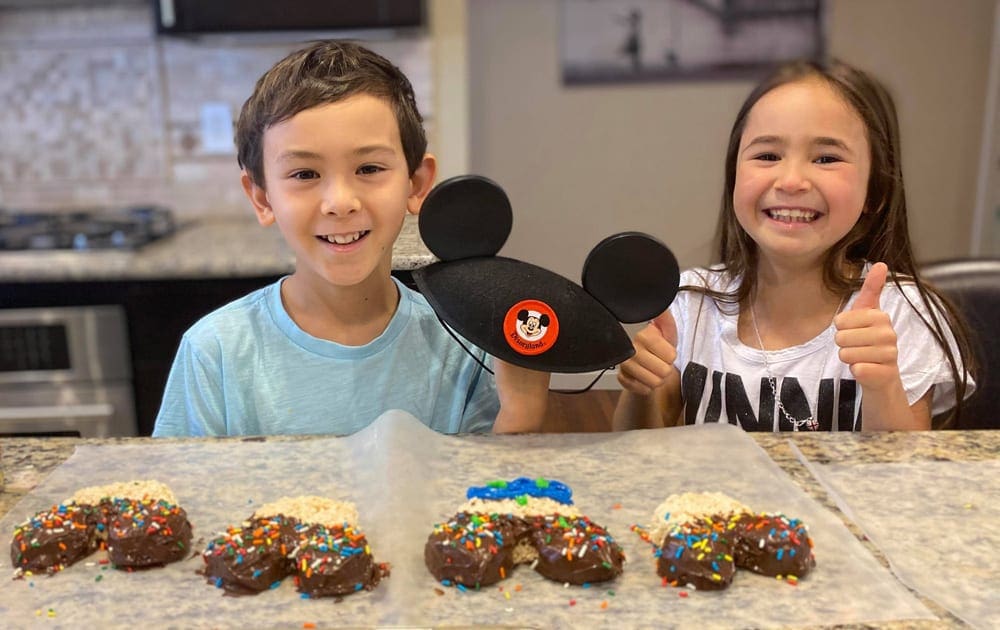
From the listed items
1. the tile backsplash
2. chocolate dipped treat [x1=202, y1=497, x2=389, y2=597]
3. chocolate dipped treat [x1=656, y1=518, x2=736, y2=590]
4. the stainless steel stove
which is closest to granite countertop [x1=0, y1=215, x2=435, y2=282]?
the stainless steel stove

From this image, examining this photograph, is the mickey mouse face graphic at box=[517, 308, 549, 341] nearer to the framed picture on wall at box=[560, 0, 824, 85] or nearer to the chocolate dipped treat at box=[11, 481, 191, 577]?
the chocolate dipped treat at box=[11, 481, 191, 577]

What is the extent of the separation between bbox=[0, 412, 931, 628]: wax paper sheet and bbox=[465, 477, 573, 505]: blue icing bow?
2cm

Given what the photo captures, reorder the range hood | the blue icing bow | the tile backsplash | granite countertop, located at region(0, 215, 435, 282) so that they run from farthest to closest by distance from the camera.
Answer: the tile backsplash → the range hood → granite countertop, located at region(0, 215, 435, 282) → the blue icing bow

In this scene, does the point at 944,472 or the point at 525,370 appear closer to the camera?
the point at 944,472

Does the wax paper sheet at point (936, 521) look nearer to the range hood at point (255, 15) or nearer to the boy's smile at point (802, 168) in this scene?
the boy's smile at point (802, 168)

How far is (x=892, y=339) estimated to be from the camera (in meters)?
0.90

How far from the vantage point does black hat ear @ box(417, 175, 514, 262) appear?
2.55ft

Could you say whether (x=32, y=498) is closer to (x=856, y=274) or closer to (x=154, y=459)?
(x=154, y=459)

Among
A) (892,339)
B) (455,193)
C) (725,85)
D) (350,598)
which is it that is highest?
(725,85)

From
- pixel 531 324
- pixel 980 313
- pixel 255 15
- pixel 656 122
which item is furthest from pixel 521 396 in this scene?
pixel 656 122

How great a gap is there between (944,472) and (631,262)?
13.4 inches

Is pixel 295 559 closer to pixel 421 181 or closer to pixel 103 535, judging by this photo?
pixel 103 535

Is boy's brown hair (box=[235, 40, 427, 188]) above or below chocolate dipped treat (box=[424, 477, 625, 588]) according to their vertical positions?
above

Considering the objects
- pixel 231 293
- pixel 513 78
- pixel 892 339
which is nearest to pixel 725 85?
pixel 513 78
